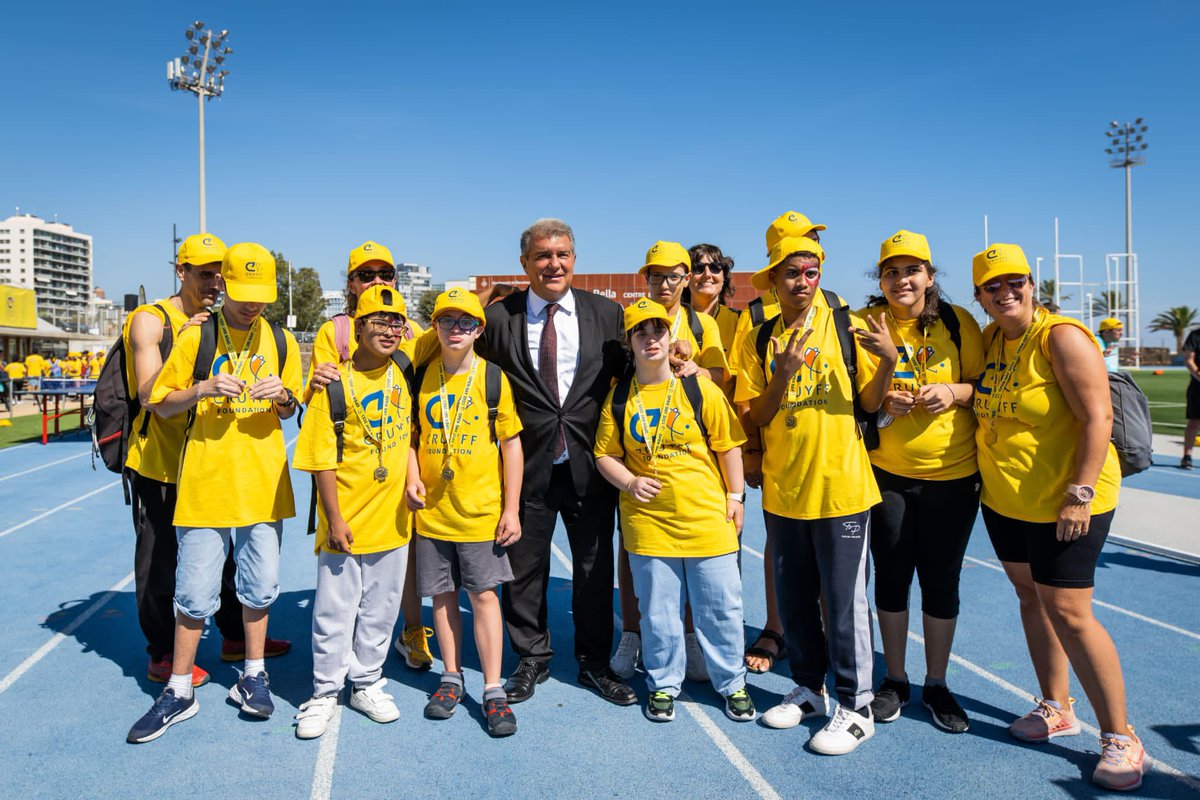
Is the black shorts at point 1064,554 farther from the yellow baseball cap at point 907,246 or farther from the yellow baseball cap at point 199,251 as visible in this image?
the yellow baseball cap at point 199,251

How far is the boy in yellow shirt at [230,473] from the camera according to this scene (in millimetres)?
3508

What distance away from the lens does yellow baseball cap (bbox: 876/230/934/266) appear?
3.47 m

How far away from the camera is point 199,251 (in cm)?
374

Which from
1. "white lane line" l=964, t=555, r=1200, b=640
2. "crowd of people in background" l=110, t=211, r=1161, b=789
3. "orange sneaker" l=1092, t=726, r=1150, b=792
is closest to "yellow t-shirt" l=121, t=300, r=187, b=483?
"crowd of people in background" l=110, t=211, r=1161, b=789

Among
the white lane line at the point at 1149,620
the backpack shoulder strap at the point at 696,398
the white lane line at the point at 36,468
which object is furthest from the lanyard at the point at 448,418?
the white lane line at the point at 36,468

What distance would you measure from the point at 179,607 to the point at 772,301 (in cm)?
340

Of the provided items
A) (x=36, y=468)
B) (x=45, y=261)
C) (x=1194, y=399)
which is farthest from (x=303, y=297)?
(x=45, y=261)

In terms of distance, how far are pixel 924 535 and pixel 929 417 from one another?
0.58 m

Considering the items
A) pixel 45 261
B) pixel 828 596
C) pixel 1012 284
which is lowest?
pixel 828 596

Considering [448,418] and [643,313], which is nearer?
[643,313]

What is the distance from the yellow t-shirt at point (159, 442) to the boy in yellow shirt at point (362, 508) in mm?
949

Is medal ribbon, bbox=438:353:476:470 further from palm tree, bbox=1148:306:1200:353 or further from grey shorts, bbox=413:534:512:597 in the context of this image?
palm tree, bbox=1148:306:1200:353

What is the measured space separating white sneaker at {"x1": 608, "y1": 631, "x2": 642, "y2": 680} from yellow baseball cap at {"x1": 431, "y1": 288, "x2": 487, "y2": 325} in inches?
81.1

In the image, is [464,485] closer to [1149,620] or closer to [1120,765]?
[1120,765]
